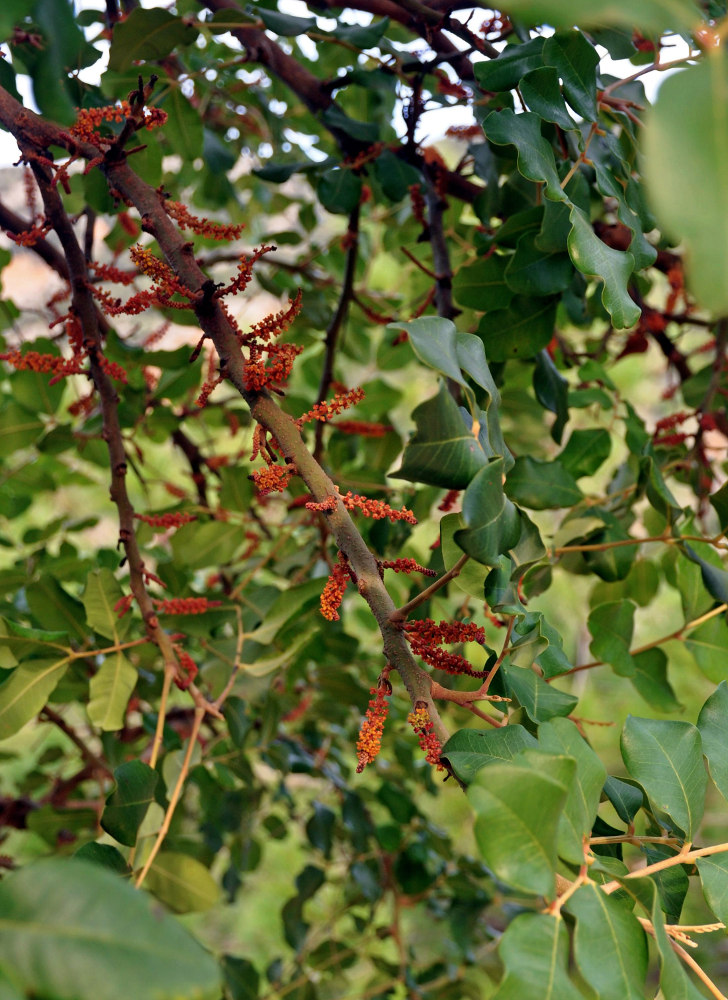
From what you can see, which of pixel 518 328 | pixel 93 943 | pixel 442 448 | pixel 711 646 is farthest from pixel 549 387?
pixel 93 943

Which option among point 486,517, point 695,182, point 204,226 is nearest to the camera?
point 695,182

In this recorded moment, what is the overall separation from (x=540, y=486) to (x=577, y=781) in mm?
259

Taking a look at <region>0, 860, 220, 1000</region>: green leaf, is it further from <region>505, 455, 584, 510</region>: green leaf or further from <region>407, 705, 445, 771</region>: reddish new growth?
<region>505, 455, 584, 510</region>: green leaf

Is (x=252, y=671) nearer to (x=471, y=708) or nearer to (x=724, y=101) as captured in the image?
(x=471, y=708)

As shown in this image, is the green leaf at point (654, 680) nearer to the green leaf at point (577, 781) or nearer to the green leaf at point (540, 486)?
the green leaf at point (540, 486)

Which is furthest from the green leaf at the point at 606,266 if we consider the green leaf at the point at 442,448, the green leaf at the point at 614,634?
the green leaf at the point at 614,634

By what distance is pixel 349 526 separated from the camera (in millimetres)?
312

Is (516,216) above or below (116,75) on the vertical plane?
below

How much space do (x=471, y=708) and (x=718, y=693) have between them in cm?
12

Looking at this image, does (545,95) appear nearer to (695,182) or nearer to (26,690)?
(695,182)

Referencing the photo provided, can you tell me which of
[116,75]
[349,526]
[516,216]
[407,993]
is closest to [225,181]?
[116,75]

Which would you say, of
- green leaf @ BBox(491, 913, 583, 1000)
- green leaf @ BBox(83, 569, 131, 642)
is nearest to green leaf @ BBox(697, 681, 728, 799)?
green leaf @ BBox(491, 913, 583, 1000)

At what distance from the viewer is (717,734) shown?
340 mm

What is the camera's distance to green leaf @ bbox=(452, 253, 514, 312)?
0.50 metres
